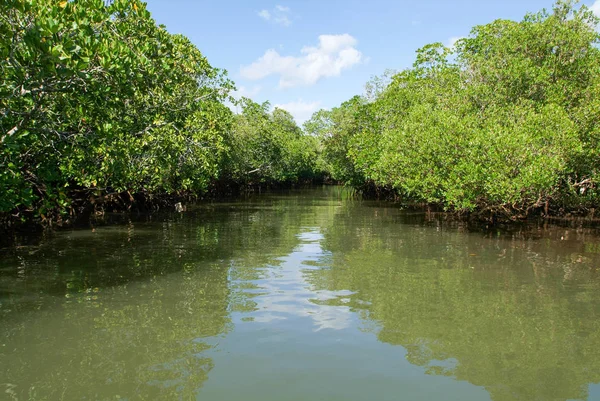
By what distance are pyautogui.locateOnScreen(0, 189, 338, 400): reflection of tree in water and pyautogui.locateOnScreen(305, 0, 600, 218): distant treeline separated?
7.14 m

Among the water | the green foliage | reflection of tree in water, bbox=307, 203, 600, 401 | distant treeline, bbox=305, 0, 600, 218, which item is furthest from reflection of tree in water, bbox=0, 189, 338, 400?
the green foliage

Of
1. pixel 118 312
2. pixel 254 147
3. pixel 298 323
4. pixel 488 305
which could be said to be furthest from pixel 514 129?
pixel 254 147

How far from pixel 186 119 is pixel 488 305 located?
15.4 m

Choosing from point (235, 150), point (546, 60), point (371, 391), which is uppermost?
point (546, 60)

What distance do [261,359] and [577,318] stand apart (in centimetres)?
476

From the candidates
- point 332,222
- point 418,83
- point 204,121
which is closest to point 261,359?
point 332,222

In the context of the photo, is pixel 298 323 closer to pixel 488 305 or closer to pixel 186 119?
pixel 488 305

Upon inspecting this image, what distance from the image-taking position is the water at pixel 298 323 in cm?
461

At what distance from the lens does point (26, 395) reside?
167 inches

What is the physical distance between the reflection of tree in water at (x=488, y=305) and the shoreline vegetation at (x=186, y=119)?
350cm

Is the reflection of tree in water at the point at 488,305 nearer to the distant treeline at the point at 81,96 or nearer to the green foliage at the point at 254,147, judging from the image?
the distant treeline at the point at 81,96

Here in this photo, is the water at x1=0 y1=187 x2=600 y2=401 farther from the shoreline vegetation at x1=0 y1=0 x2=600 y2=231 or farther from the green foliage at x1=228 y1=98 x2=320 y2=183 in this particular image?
the green foliage at x1=228 y1=98 x2=320 y2=183

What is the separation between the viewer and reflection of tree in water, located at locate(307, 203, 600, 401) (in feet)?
16.3

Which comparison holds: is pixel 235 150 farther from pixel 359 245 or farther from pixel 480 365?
pixel 480 365
